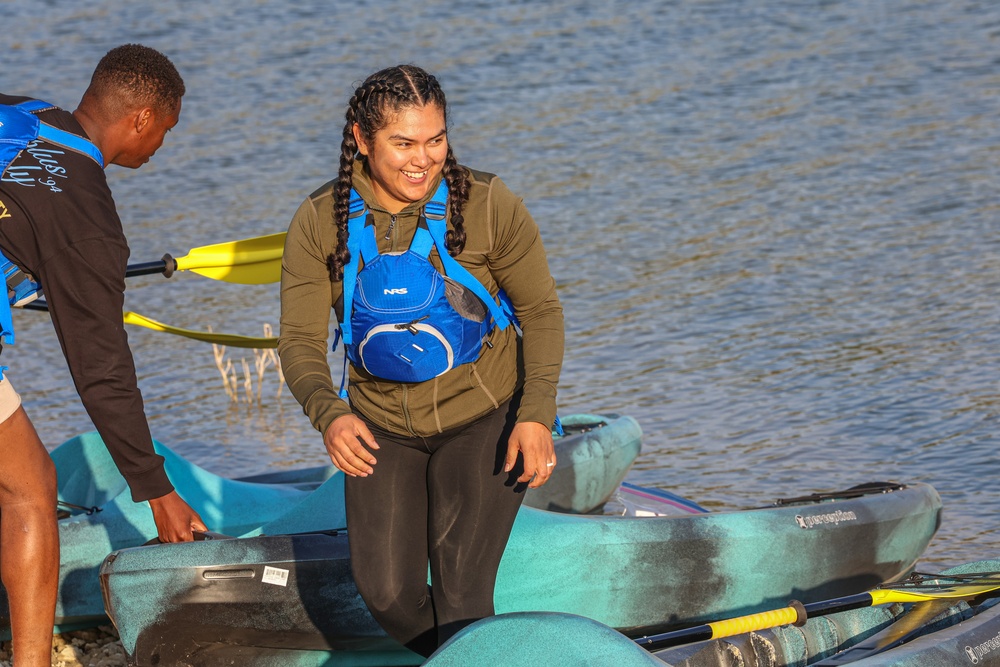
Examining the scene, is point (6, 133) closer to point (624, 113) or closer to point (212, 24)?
point (624, 113)

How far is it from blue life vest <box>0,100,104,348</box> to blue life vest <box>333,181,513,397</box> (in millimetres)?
837

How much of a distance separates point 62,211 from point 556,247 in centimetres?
699

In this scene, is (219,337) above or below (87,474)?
above

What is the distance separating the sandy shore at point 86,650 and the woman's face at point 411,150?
2.22 m

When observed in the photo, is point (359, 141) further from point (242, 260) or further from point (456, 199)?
point (242, 260)

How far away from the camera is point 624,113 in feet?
46.0

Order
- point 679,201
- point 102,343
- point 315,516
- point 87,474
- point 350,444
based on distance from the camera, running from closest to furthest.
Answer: point 350,444 < point 102,343 < point 315,516 < point 87,474 < point 679,201

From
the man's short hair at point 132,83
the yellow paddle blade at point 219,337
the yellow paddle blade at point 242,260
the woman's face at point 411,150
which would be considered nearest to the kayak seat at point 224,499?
the yellow paddle blade at point 219,337

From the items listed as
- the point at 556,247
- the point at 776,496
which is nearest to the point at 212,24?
the point at 556,247

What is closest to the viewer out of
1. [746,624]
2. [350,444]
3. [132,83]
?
[350,444]

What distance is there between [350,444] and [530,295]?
0.63 meters

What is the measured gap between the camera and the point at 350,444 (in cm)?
339

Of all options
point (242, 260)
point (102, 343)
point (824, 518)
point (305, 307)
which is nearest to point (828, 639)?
point (824, 518)

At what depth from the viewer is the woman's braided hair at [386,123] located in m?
3.50
